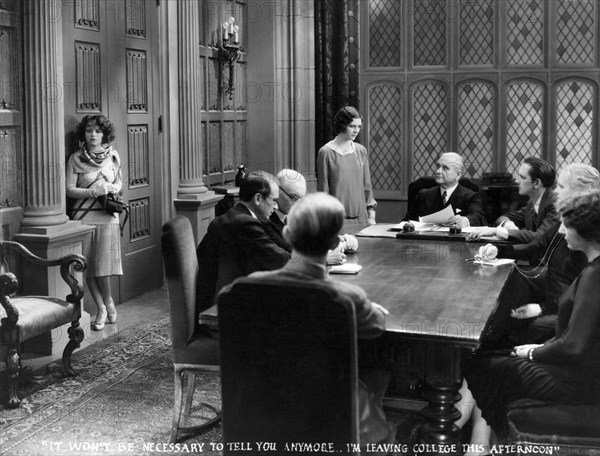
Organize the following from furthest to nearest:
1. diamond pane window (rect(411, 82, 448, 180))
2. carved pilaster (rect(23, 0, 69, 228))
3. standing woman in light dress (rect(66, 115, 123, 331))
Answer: diamond pane window (rect(411, 82, 448, 180)) → standing woman in light dress (rect(66, 115, 123, 331)) → carved pilaster (rect(23, 0, 69, 228))

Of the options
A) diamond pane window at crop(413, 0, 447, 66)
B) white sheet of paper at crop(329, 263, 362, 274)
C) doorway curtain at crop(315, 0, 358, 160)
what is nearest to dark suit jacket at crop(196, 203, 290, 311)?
white sheet of paper at crop(329, 263, 362, 274)

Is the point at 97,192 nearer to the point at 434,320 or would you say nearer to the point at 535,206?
the point at 535,206

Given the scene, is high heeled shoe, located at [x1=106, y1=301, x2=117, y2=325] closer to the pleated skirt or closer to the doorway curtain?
the pleated skirt

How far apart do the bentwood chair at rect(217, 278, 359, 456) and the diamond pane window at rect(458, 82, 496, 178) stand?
636cm

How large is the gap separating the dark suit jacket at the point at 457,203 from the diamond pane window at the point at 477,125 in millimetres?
2731

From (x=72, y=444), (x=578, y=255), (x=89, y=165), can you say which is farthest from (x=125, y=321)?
(x=578, y=255)

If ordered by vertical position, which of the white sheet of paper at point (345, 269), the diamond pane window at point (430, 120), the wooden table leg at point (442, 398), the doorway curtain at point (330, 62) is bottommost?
the wooden table leg at point (442, 398)

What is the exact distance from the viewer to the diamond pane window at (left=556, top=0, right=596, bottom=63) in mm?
8297

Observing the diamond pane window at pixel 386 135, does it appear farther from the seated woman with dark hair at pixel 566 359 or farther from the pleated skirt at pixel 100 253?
the seated woman with dark hair at pixel 566 359

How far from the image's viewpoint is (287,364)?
8.64 feet

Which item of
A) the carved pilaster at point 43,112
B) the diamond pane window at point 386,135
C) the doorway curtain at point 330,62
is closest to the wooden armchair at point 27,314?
the carved pilaster at point 43,112

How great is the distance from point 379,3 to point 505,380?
621cm

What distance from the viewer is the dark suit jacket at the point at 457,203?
19.2 ft

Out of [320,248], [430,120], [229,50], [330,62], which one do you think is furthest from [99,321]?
[430,120]
